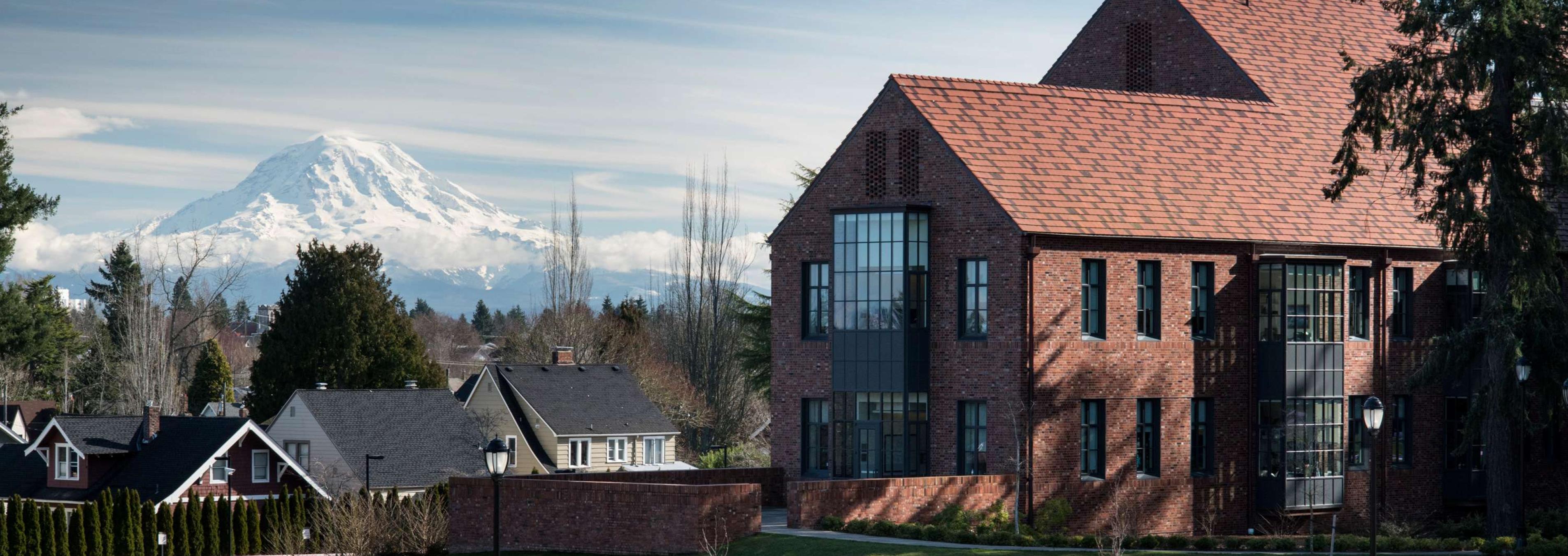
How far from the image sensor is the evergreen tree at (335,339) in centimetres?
8131

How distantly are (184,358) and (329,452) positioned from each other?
36.5 meters

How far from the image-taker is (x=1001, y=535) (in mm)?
30625

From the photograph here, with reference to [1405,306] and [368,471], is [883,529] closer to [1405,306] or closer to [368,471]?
[1405,306]

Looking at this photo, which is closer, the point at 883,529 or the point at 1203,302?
the point at 883,529

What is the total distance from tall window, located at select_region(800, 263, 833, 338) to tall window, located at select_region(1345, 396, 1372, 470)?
40.4ft

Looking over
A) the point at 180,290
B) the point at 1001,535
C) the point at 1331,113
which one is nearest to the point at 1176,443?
the point at 1001,535

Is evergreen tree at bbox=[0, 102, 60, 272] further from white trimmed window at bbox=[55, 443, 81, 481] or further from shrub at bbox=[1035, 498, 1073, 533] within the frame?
shrub at bbox=[1035, 498, 1073, 533]

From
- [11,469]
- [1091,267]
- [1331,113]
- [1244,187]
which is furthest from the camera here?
[11,469]

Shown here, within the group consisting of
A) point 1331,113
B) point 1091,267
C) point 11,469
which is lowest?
point 11,469

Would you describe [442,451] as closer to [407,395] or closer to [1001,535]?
[407,395]

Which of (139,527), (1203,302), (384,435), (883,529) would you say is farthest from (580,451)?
(883,529)

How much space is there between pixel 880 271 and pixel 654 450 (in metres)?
43.1

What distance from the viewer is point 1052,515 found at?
35.2m

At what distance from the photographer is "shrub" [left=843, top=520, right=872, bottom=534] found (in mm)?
31016
